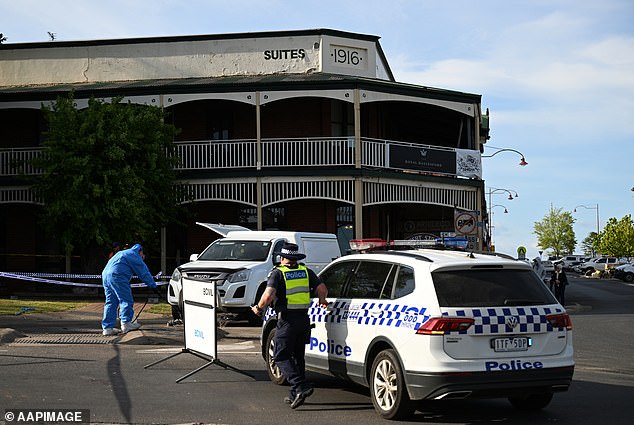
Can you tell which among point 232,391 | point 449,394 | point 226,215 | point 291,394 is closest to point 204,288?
point 232,391

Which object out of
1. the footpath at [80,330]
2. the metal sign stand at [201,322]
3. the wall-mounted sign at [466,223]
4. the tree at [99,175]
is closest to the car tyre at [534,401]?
the metal sign stand at [201,322]

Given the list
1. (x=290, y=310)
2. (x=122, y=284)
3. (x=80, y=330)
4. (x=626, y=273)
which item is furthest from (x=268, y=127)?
(x=626, y=273)

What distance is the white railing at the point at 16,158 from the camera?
28.2m

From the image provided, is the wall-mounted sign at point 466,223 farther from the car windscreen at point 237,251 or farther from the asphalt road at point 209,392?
the asphalt road at point 209,392

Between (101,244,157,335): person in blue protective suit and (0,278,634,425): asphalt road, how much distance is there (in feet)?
2.46

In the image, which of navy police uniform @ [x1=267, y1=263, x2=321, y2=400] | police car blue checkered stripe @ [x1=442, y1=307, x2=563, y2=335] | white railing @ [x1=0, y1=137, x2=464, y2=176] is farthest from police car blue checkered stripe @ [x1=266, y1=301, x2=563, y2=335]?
white railing @ [x1=0, y1=137, x2=464, y2=176]

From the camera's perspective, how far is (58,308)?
20328 mm

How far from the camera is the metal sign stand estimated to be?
10.2 meters

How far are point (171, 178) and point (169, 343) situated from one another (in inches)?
508

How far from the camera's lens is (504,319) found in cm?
802

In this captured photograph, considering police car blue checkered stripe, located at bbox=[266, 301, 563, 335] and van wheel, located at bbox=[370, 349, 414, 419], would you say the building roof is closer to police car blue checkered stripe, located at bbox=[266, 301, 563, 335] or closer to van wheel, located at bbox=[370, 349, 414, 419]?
police car blue checkered stripe, located at bbox=[266, 301, 563, 335]

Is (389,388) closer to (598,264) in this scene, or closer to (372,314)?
(372,314)

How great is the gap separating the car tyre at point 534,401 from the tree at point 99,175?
16964 millimetres

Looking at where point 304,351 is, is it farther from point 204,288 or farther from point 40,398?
point 40,398
